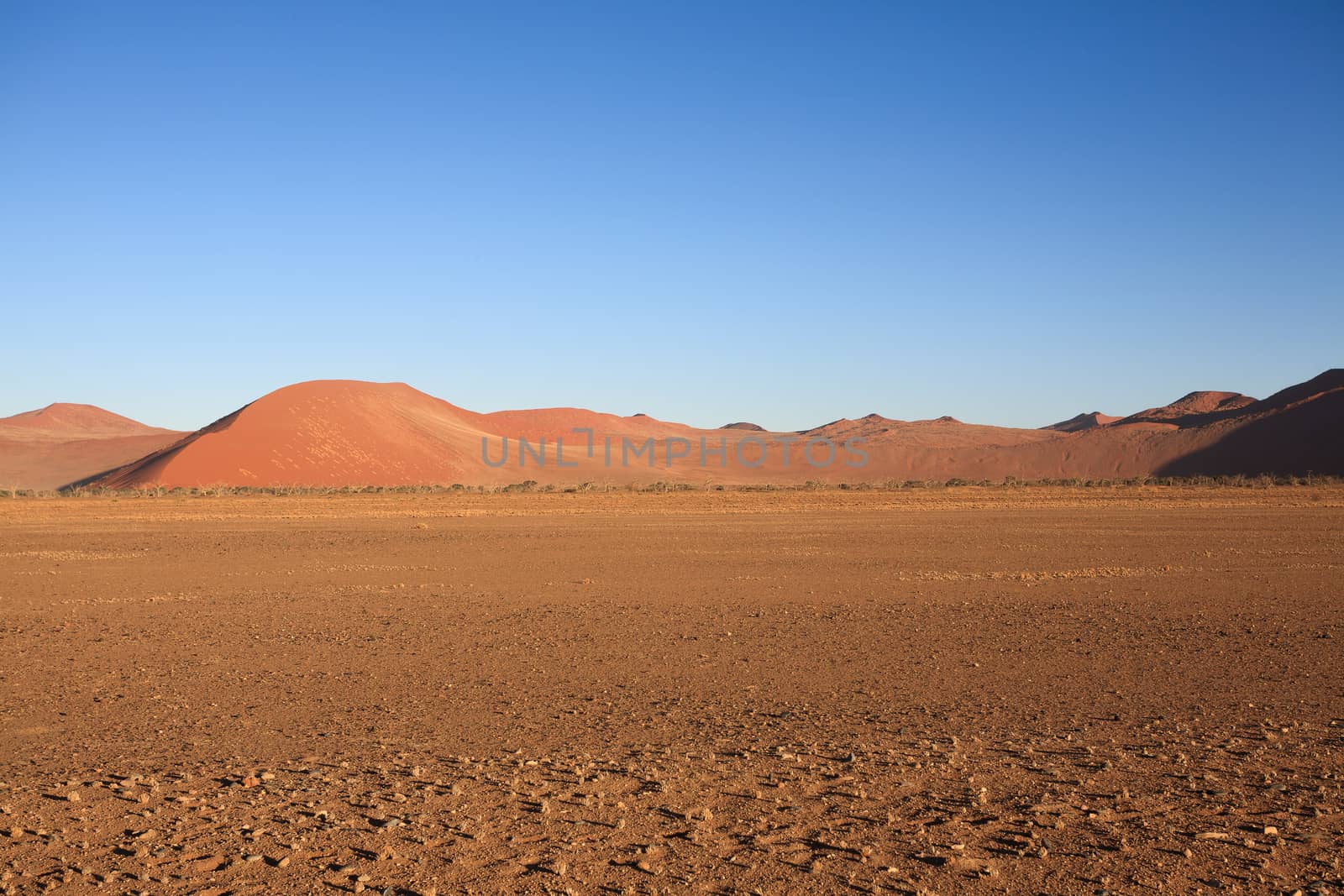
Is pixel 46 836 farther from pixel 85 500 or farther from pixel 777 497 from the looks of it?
pixel 85 500

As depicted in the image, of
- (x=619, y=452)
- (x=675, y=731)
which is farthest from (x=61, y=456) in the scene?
(x=675, y=731)

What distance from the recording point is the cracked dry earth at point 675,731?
4906 mm

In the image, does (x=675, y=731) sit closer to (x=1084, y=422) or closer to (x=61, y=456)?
(x=61, y=456)

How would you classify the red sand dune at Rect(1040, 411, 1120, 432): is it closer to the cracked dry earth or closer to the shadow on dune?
the shadow on dune

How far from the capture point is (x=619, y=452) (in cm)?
11244

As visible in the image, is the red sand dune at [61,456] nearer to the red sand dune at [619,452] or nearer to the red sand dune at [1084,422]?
the red sand dune at [619,452]

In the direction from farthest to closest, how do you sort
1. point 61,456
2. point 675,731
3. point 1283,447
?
point 61,456 < point 1283,447 < point 675,731

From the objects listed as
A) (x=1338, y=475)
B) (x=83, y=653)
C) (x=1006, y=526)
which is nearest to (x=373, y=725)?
(x=83, y=653)

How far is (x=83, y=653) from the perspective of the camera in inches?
→ 431

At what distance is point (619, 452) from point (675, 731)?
105115 mm

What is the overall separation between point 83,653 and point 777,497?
44.5 meters

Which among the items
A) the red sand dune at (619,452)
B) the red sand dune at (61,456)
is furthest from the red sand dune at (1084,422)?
the red sand dune at (61,456)

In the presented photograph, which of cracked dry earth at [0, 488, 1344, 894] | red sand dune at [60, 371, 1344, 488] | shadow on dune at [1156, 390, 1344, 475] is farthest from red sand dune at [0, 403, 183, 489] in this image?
shadow on dune at [1156, 390, 1344, 475]

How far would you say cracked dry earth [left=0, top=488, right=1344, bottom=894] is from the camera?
4906mm
